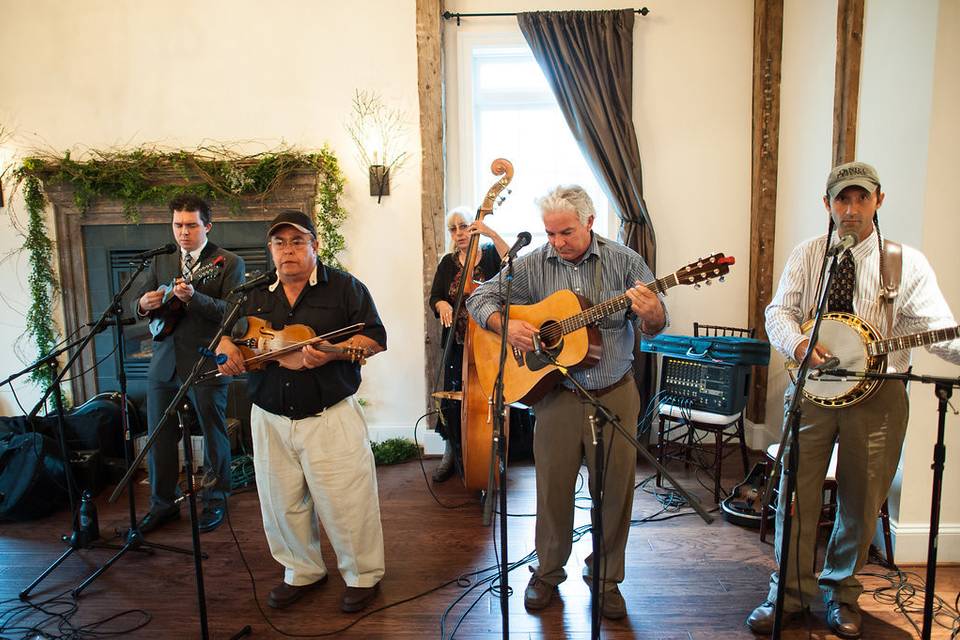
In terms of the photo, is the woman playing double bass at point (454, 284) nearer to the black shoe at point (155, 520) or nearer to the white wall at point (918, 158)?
the black shoe at point (155, 520)

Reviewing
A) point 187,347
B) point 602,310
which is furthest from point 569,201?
point 187,347

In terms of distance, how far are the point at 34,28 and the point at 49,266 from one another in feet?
5.68

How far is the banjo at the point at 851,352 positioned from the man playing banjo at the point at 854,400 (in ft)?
0.04

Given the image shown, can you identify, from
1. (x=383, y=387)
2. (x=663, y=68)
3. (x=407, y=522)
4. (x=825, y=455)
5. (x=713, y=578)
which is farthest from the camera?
(x=383, y=387)

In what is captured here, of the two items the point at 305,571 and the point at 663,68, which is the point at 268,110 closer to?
the point at 663,68

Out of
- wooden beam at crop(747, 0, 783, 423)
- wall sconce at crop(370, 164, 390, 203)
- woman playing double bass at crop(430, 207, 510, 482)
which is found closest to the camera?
woman playing double bass at crop(430, 207, 510, 482)

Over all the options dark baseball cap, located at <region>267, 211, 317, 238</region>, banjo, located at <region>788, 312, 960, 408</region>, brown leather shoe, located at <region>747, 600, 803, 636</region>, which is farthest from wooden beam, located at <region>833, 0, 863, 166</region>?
dark baseball cap, located at <region>267, 211, 317, 238</region>

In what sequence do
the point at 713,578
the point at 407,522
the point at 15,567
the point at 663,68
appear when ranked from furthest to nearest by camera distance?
the point at 663,68
the point at 407,522
the point at 15,567
the point at 713,578

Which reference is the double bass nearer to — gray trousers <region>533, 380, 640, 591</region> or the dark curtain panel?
gray trousers <region>533, 380, 640, 591</region>

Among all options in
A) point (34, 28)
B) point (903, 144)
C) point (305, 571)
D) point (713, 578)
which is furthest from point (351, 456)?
point (34, 28)

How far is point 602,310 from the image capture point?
212cm

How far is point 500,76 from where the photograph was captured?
4.45 meters

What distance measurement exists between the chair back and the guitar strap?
6.43 ft

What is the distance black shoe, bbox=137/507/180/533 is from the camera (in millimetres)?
3143
